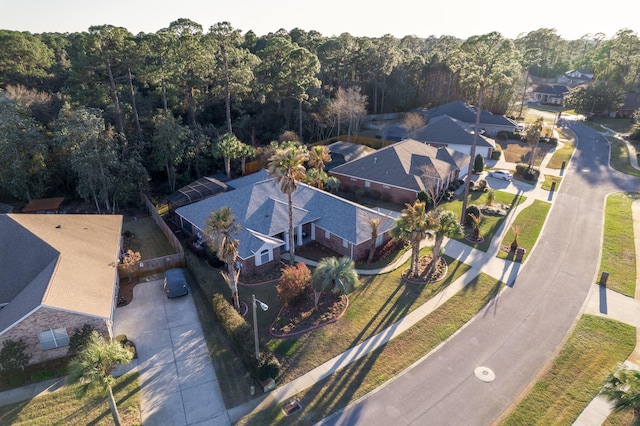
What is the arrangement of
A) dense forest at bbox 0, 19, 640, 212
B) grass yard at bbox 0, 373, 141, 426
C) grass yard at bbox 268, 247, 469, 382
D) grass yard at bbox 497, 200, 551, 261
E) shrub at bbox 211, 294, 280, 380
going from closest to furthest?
grass yard at bbox 0, 373, 141, 426 → shrub at bbox 211, 294, 280, 380 → grass yard at bbox 268, 247, 469, 382 → grass yard at bbox 497, 200, 551, 261 → dense forest at bbox 0, 19, 640, 212

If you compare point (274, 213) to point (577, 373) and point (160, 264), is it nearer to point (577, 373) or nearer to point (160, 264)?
point (160, 264)

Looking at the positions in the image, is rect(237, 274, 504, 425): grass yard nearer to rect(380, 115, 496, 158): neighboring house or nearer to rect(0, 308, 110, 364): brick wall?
rect(0, 308, 110, 364): brick wall

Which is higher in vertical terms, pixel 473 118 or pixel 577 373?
pixel 473 118

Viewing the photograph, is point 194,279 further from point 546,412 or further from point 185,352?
point 546,412

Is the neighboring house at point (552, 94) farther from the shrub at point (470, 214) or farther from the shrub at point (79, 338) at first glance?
the shrub at point (79, 338)

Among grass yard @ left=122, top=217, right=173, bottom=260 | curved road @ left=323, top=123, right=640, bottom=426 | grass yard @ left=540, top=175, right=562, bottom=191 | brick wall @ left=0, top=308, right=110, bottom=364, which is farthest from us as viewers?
grass yard @ left=540, top=175, right=562, bottom=191

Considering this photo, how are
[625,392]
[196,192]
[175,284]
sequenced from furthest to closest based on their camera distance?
[196,192]
[175,284]
[625,392]

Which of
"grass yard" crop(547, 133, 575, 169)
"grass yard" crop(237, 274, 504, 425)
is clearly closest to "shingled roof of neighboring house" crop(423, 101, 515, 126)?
"grass yard" crop(547, 133, 575, 169)

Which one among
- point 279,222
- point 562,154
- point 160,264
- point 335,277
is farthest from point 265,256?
point 562,154
